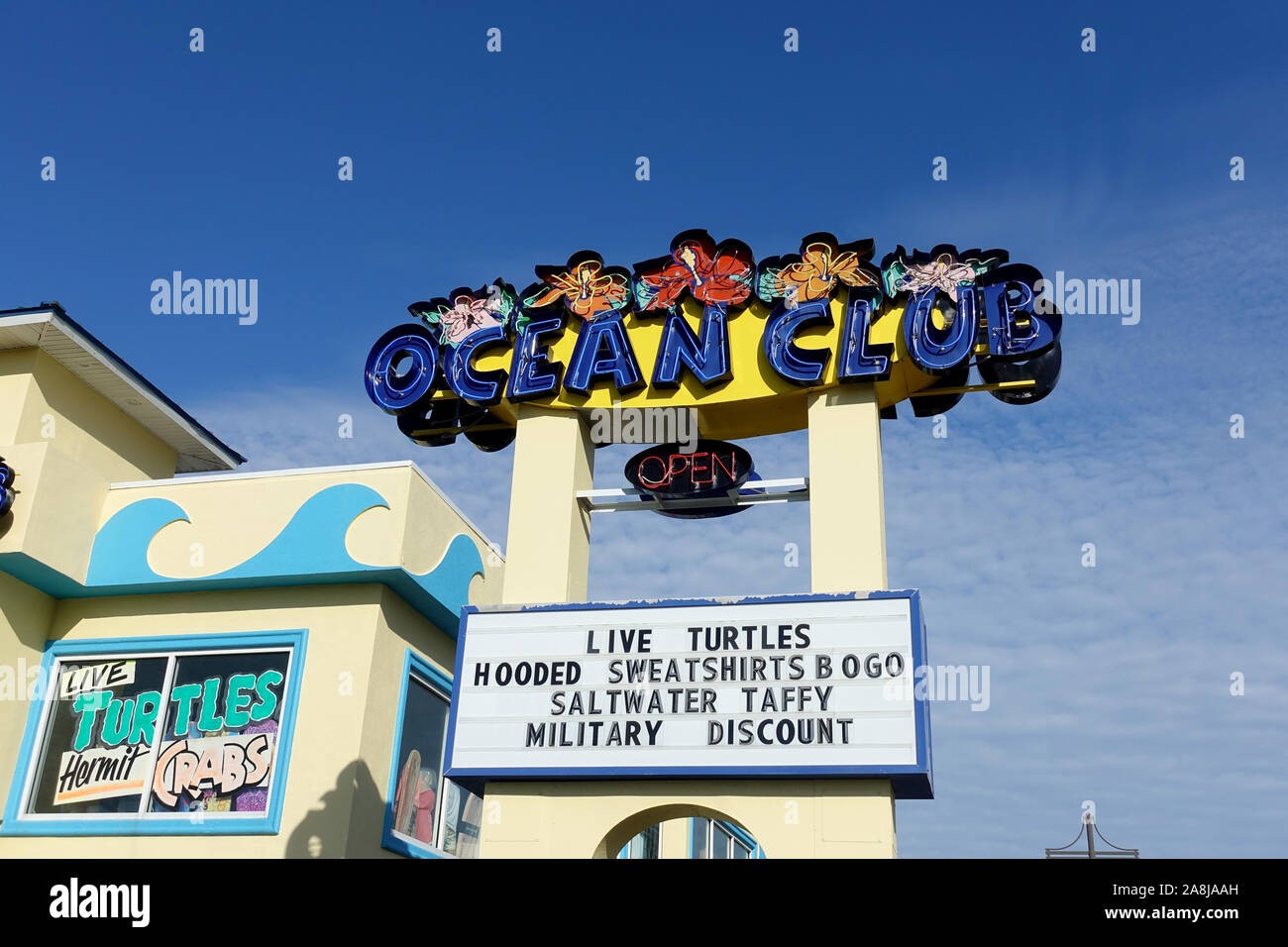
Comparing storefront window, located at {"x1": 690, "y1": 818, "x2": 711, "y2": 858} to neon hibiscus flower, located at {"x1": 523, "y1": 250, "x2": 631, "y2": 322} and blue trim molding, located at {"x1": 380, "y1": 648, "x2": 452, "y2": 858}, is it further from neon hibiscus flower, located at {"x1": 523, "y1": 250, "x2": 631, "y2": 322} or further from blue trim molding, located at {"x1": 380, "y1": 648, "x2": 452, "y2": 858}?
neon hibiscus flower, located at {"x1": 523, "y1": 250, "x2": 631, "y2": 322}

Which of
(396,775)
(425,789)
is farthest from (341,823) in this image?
(425,789)

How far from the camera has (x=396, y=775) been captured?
16078mm

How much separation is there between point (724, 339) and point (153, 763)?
9453 mm

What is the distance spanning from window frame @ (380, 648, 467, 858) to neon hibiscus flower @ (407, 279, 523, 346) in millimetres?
4640

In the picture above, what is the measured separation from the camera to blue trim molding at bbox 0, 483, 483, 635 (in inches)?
634

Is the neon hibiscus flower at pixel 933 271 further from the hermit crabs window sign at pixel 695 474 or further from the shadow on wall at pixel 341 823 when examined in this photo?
the shadow on wall at pixel 341 823

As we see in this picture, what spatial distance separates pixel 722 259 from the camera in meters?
14.8

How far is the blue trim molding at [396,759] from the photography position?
15.7 meters

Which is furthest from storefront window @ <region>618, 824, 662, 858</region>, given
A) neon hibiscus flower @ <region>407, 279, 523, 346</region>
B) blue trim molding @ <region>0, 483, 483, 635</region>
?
neon hibiscus flower @ <region>407, 279, 523, 346</region>

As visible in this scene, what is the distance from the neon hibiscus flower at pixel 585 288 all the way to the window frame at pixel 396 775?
5386mm

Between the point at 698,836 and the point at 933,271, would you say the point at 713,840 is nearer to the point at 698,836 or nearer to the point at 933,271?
the point at 698,836
